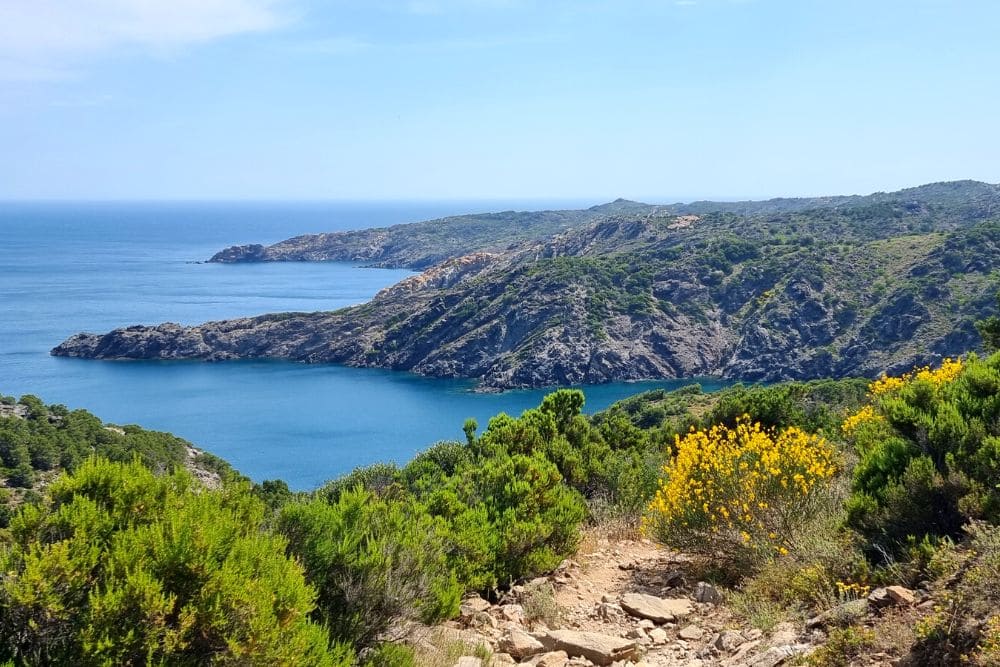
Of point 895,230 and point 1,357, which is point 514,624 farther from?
point 895,230

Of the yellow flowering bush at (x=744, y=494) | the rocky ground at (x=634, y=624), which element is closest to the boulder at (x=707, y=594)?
the rocky ground at (x=634, y=624)

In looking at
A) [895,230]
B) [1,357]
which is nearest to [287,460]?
[1,357]

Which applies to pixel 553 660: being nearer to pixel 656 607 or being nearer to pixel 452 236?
pixel 656 607

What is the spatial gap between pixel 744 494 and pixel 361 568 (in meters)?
3.62

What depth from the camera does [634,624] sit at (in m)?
5.79

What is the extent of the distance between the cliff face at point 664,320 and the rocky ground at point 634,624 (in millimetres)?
61798

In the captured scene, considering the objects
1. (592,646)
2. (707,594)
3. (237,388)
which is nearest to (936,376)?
(707,594)

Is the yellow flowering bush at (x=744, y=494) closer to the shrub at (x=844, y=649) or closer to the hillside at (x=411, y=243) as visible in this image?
the shrub at (x=844, y=649)

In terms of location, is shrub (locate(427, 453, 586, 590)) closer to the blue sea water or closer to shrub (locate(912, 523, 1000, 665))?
shrub (locate(912, 523, 1000, 665))

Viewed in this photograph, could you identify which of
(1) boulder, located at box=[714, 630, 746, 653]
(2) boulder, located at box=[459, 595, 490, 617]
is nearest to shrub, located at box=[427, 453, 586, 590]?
(2) boulder, located at box=[459, 595, 490, 617]

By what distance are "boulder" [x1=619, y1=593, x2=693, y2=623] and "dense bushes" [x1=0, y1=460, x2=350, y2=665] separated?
285 cm

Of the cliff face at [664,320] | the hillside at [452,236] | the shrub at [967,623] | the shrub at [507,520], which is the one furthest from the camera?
the hillside at [452,236]

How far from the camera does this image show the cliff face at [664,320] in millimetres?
67750

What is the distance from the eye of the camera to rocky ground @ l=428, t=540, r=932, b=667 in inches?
178
